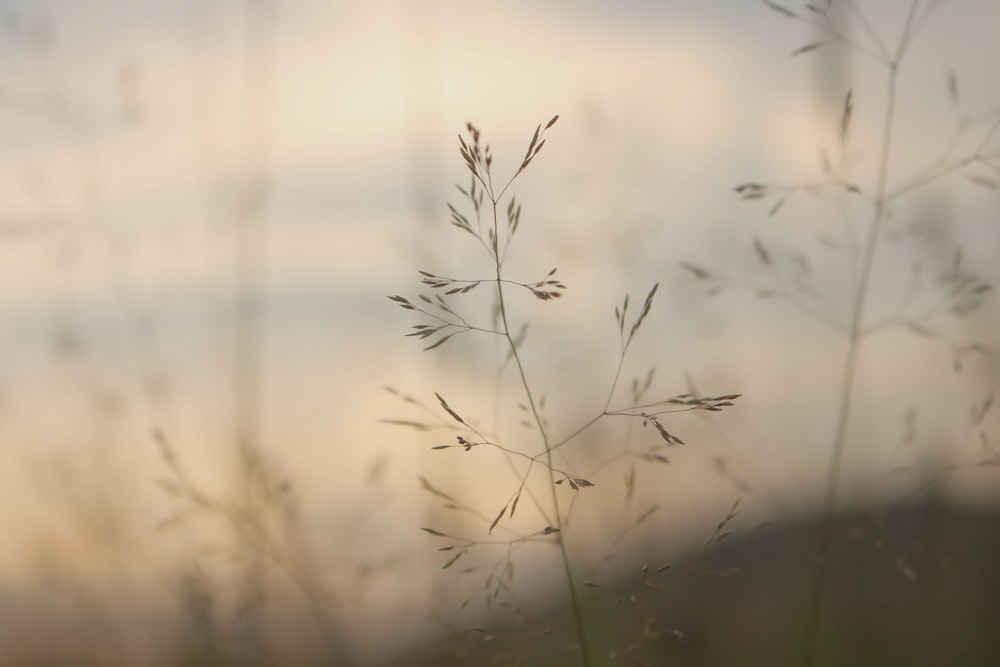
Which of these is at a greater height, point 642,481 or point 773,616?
point 642,481

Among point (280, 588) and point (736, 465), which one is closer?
point (736, 465)

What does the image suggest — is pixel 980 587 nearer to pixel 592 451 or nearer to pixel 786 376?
pixel 786 376

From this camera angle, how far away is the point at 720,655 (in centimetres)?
215

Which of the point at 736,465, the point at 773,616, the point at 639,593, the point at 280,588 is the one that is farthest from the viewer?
the point at 773,616

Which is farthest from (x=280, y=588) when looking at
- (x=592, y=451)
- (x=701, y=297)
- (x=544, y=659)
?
(x=701, y=297)

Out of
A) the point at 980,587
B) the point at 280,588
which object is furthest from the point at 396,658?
the point at 980,587

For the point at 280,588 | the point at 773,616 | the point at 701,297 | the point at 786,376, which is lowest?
the point at 773,616

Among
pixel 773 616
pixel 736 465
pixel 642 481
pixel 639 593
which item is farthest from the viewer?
pixel 773 616

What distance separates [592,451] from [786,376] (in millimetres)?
573

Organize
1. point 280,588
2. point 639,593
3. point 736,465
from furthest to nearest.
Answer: point 280,588
point 736,465
point 639,593

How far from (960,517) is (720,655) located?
818mm

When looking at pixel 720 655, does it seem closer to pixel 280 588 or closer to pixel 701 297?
pixel 701 297

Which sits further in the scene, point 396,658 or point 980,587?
point 980,587

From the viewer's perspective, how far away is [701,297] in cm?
243
